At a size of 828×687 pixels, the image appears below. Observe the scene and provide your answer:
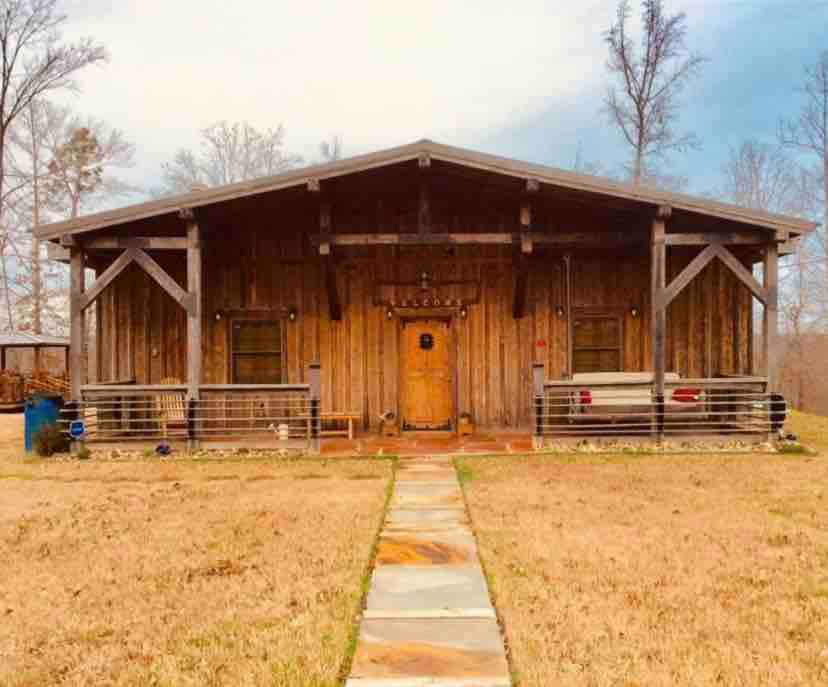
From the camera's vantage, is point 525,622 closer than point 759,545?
Yes

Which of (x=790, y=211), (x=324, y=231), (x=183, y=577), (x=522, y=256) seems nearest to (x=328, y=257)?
(x=324, y=231)

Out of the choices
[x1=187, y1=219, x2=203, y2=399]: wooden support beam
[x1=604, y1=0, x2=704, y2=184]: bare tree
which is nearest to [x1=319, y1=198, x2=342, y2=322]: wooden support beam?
[x1=187, y1=219, x2=203, y2=399]: wooden support beam

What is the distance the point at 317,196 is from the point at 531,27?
80.2ft

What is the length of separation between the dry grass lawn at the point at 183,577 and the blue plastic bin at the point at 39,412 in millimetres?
2481

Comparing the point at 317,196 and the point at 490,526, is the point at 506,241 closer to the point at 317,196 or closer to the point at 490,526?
the point at 317,196

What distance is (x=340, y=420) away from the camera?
11984 millimetres

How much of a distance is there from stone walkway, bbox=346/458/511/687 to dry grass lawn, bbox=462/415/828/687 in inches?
5.8

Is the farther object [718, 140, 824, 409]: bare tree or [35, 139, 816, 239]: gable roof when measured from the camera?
[718, 140, 824, 409]: bare tree

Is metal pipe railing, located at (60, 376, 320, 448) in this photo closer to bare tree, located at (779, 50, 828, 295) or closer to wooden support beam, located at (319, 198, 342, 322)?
wooden support beam, located at (319, 198, 342, 322)

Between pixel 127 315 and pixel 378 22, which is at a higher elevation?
pixel 378 22

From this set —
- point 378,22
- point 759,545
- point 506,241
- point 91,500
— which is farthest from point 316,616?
point 378,22

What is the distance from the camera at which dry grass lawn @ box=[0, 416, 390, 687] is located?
3.37 meters

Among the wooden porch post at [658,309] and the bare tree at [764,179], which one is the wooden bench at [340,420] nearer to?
the wooden porch post at [658,309]

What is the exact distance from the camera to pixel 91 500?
23.9ft
